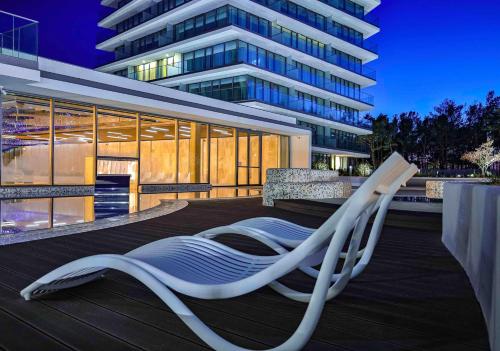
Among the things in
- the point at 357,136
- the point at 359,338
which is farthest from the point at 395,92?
the point at 359,338

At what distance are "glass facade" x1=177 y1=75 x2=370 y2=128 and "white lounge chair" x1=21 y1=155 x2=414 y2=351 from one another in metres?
30.5

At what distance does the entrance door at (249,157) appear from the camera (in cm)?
2440

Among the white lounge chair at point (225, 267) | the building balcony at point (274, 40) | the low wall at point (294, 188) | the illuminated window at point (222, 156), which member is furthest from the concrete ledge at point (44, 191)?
the building balcony at point (274, 40)

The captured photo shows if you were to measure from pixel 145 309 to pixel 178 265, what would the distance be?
579mm

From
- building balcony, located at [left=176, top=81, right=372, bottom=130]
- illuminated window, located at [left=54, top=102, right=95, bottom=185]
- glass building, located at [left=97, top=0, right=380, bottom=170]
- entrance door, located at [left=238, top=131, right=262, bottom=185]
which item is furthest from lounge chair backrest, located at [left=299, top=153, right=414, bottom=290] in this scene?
building balcony, located at [left=176, top=81, right=372, bottom=130]

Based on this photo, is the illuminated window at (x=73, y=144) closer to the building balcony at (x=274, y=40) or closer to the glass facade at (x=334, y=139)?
the building balcony at (x=274, y=40)

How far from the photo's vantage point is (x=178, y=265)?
2568 millimetres

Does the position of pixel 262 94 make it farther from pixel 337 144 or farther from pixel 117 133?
pixel 117 133

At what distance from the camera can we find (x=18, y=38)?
12.6 metres

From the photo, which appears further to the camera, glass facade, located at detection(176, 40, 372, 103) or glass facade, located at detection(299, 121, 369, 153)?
glass facade, located at detection(299, 121, 369, 153)

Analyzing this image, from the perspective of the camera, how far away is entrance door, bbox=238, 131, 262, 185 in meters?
24.4

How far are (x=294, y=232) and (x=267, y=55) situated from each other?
34.5m

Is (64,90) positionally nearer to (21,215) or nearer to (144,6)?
(21,215)

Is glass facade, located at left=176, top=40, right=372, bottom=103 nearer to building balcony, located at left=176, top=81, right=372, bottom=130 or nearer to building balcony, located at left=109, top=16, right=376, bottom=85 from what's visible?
building balcony, located at left=109, top=16, right=376, bottom=85
